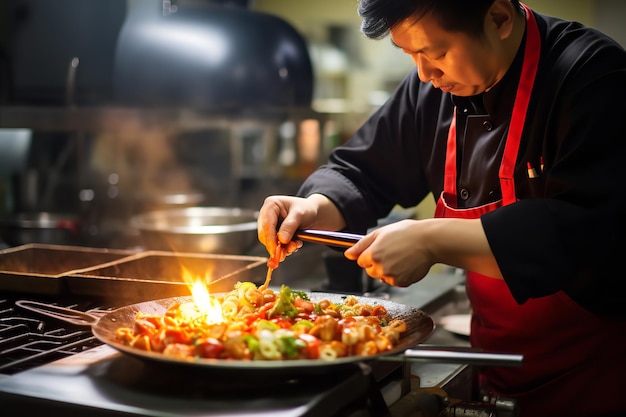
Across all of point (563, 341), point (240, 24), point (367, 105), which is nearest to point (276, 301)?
point (563, 341)

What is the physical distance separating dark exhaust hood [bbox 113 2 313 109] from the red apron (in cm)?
147

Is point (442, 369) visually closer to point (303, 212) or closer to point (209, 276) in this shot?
point (303, 212)

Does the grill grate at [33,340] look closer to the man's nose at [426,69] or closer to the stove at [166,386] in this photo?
the stove at [166,386]

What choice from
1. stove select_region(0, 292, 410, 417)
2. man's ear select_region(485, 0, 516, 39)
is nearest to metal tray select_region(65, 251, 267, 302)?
stove select_region(0, 292, 410, 417)

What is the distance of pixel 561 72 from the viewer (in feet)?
5.76

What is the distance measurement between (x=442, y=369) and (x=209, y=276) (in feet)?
2.28

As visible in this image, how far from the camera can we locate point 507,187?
6.19ft

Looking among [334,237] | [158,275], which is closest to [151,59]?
[158,275]

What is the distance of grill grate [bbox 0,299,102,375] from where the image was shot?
1.56 m

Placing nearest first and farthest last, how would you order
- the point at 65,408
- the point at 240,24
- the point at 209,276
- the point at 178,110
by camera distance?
1. the point at 65,408
2. the point at 209,276
3. the point at 178,110
4. the point at 240,24

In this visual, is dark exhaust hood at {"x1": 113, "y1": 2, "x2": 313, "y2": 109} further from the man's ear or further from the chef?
the man's ear

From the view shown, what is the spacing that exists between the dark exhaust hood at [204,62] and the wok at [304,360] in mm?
1504

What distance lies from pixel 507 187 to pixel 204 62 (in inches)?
65.1

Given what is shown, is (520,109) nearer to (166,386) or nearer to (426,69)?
(426,69)
